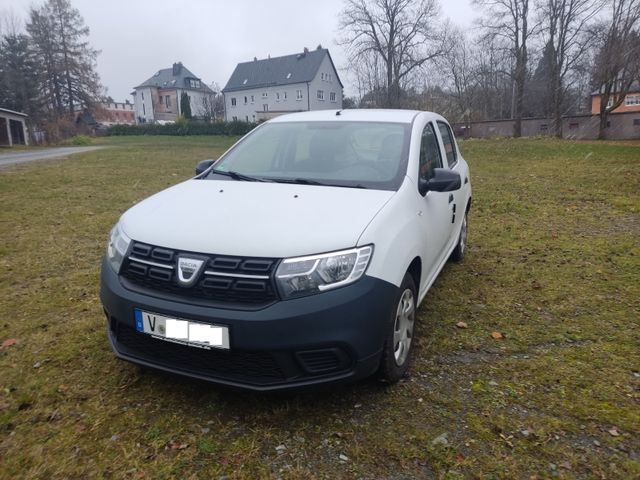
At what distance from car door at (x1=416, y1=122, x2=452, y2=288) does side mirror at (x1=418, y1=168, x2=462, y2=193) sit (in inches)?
2.8

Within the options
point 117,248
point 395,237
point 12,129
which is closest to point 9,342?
point 117,248

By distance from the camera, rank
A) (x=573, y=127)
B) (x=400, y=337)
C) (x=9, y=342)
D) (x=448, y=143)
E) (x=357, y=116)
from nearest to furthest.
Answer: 1. (x=400, y=337)
2. (x=9, y=342)
3. (x=357, y=116)
4. (x=448, y=143)
5. (x=573, y=127)

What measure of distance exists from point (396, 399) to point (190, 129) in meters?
48.0

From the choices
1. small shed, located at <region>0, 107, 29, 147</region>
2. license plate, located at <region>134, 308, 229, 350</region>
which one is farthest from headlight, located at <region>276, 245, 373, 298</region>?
small shed, located at <region>0, 107, 29, 147</region>

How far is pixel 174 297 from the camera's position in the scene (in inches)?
93.5

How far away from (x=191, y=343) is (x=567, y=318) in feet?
10.2

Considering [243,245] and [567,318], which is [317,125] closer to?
[243,245]

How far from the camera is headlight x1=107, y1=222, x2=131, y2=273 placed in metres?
2.64

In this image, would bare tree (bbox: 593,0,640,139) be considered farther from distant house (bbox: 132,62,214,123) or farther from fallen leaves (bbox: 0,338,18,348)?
distant house (bbox: 132,62,214,123)

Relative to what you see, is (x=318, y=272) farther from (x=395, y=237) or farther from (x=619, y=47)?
(x=619, y=47)

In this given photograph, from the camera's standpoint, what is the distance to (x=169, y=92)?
86625 mm

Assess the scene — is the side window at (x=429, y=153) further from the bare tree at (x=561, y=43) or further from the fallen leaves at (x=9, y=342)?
the bare tree at (x=561, y=43)

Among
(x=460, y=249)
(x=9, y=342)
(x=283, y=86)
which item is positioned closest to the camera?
(x=9, y=342)

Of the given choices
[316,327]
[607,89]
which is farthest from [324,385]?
[607,89]
